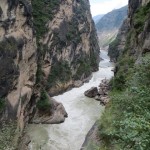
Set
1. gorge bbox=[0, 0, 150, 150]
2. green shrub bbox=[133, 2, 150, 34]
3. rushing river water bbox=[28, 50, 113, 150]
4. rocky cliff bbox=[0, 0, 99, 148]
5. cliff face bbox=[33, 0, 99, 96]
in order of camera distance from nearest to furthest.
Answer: gorge bbox=[0, 0, 150, 150] → green shrub bbox=[133, 2, 150, 34] → rocky cliff bbox=[0, 0, 99, 148] → rushing river water bbox=[28, 50, 113, 150] → cliff face bbox=[33, 0, 99, 96]

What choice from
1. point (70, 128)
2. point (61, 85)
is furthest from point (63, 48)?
point (70, 128)

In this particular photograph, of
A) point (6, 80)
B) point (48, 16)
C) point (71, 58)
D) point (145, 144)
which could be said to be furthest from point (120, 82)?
point (71, 58)

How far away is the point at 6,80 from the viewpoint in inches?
1314

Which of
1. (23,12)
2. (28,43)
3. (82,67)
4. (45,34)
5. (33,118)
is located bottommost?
(82,67)

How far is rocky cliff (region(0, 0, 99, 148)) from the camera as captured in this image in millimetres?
34312

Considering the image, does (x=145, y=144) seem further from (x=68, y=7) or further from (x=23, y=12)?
(x=68, y=7)

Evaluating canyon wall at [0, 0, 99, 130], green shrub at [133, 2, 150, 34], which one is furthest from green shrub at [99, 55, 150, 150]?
canyon wall at [0, 0, 99, 130]

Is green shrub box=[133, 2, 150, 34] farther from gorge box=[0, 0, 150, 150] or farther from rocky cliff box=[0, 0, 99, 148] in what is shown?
rocky cliff box=[0, 0, 99, 148]

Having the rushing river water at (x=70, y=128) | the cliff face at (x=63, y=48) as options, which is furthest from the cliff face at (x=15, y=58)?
the cliff face at (x=63, y=48)

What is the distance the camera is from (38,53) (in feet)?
175

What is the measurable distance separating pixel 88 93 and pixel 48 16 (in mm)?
17107

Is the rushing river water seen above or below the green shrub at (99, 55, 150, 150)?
below

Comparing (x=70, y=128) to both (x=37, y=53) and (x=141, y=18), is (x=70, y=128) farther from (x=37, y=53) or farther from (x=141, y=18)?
(x=141, y=18)

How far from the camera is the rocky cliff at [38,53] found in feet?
113
